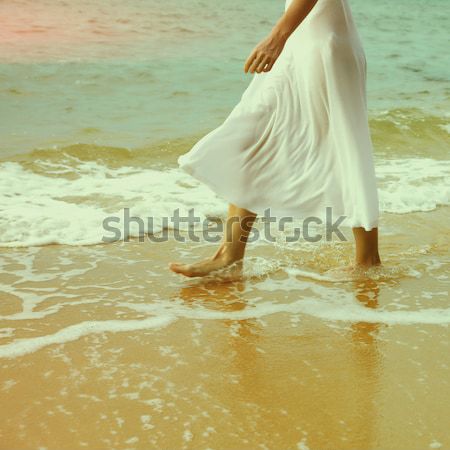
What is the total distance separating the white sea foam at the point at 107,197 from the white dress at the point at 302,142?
111cm

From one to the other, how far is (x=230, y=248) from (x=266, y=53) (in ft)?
3.04

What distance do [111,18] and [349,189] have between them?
1185 cm

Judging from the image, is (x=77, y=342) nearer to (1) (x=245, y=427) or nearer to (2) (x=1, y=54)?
(1) (x=245, y=427)

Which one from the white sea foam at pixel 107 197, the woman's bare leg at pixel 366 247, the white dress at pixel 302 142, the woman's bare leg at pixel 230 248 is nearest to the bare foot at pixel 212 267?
the woman's bare leg at pixel 230 248

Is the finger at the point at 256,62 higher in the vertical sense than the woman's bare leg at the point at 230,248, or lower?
higher

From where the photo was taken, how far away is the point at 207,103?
30.7 feet

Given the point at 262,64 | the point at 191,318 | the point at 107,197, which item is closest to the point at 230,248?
the point at 191,318

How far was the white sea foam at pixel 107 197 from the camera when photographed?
425cm

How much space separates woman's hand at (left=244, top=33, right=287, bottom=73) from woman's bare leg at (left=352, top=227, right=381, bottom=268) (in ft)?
2.93

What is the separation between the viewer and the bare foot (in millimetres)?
3391

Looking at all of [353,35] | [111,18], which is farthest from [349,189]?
[111,18]

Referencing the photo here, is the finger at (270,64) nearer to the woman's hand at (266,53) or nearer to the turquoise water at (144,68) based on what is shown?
the woman's hand at (266,53)

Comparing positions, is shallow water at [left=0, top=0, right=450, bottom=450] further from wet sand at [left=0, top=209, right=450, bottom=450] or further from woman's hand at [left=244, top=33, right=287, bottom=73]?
woman's hand at [left=244, top=33, right=287, bottom=73]

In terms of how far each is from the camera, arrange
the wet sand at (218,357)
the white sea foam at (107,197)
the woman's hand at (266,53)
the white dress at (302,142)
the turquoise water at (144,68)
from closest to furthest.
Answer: the wet sand at (218,357)
the woman's hand at (266,53)
the white dress at (302,142)
the white sea foam at (107,197)
the turquoise water at (144,68)
